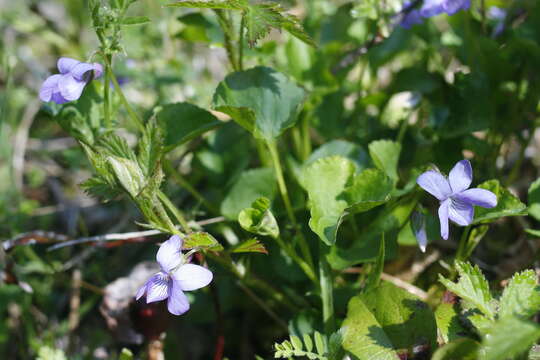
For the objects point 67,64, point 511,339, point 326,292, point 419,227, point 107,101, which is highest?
point 67,64

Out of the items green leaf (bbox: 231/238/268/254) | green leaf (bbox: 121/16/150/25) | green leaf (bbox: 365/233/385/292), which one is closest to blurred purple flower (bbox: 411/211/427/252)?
green leaf (bbox: 365/233/385/292)

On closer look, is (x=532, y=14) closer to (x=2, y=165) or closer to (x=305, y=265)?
(x=305, y=265)

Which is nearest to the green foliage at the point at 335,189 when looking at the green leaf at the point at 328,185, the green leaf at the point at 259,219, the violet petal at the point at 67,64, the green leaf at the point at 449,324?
the green leaf at the point at 328,185

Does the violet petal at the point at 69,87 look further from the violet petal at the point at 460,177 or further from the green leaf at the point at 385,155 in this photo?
the violet petal at the point at 460,177

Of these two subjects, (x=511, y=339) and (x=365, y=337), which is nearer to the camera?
(x=511, y=339)

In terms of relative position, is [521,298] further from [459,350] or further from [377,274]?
[377,274]

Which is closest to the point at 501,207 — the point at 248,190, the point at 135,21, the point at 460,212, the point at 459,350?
the point at 460,212

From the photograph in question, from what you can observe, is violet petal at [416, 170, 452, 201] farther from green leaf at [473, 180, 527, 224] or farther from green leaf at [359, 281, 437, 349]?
green leaf at [359, 281, 437, 349]
